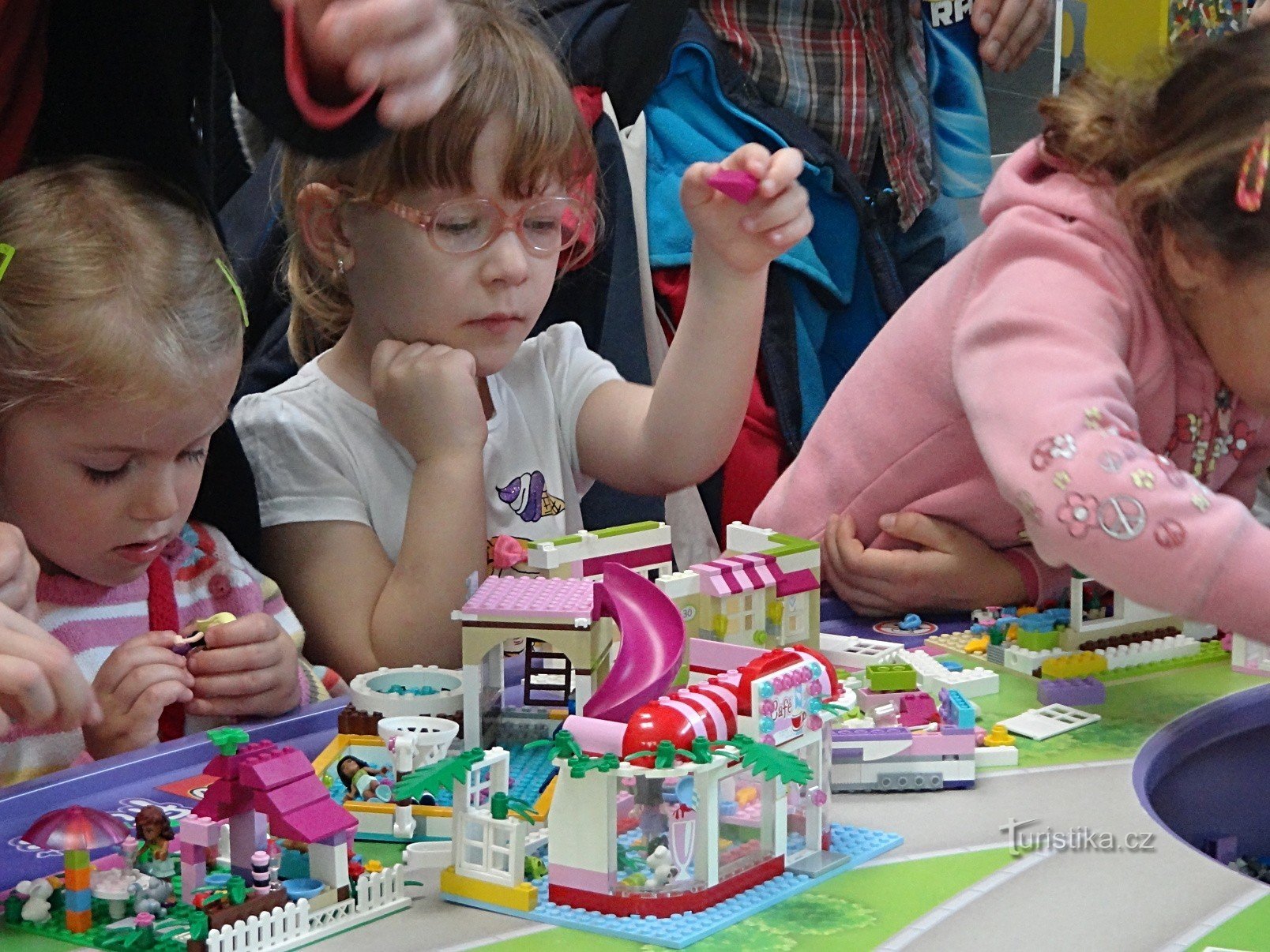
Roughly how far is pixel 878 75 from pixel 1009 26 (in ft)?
0.62

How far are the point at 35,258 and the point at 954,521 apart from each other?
2.42 feet

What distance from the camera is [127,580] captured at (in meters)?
Result: 0.99

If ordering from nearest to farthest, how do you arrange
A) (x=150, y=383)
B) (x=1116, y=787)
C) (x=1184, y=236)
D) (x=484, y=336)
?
(x=1116, y=787)
(x=150, y=383)
(x=1184, y=236)
(x=484, y=336)

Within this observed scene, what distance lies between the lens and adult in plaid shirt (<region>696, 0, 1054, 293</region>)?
1721 mm

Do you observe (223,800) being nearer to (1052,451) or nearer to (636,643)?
(636,643)

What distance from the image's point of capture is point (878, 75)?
1775mm

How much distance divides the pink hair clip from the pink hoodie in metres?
0.10

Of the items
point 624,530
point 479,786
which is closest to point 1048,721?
point 624,530

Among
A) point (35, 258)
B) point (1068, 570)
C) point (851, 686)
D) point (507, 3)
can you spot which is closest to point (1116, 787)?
point (851, 686)

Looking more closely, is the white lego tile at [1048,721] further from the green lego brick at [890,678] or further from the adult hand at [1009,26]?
the adult hand at [1009,26]

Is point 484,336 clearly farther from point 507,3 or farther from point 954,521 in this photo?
point 954,521

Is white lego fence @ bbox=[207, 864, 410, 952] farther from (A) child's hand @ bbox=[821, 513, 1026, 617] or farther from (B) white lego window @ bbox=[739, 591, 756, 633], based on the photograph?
(A) child's hand @ bbox=[821, 513, 1026, 617]

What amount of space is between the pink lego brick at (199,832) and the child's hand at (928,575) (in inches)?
26.3

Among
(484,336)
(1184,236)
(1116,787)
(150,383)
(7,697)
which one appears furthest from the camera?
(484,336)
